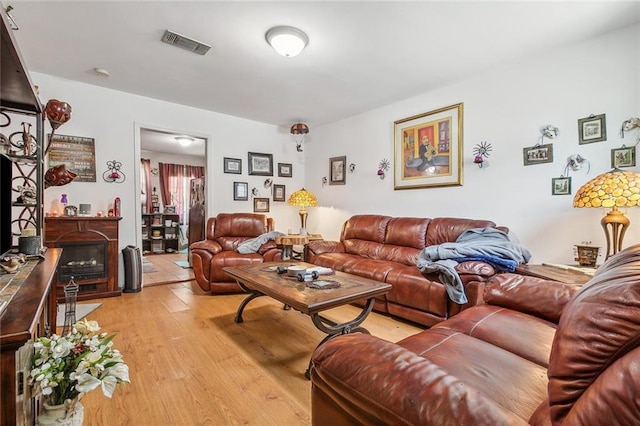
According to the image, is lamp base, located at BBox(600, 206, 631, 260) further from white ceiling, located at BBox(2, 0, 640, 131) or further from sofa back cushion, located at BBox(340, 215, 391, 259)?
sofa back cushion, located at BBox(340, 215, 391, 259)

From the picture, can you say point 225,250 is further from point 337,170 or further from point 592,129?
point 592,129

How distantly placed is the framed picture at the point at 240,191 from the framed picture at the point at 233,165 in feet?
0.63

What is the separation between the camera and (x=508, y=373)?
104cm

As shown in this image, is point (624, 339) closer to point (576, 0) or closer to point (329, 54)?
point (576, 0)

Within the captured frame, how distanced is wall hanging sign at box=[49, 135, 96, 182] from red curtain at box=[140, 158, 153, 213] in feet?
12.1

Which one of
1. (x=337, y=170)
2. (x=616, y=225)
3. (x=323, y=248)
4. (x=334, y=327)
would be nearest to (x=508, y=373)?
(x=334, y=327)

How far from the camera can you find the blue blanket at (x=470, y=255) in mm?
2344

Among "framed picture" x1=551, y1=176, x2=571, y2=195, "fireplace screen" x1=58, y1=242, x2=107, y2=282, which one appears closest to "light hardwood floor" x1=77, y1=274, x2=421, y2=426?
"fireplace screen" x1=58, y1=242, x2=107, y2=282

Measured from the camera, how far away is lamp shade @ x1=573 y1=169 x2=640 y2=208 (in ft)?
6.13

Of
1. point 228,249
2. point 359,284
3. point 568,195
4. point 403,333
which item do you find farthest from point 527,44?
point 228,249

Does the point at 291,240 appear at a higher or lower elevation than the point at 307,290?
higher

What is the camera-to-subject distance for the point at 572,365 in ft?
2.00

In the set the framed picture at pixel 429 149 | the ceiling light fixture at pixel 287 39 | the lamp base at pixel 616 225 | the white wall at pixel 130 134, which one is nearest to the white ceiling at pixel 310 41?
the ceiling light fixture at pixel 287 39

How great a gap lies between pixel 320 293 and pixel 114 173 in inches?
132
